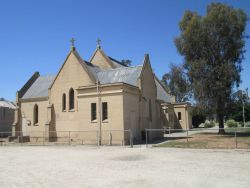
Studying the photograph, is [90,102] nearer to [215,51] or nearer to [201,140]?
[201,140]

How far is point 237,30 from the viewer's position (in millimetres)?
35625

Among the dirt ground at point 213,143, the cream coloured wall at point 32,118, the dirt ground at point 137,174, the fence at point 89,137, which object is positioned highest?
the cream coloured wall at point 32,118

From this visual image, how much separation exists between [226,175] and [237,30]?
28068 millimetres

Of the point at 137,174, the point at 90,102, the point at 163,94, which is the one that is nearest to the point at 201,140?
the point at 90,102

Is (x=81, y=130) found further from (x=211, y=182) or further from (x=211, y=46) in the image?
(x=211, y=182)

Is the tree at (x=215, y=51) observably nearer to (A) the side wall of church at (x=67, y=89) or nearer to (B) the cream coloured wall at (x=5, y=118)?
(A) the side wall of church at (x=67, y=89)

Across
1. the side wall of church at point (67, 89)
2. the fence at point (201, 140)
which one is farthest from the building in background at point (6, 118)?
the fence at point (201, 140)

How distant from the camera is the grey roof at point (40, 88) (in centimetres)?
3984

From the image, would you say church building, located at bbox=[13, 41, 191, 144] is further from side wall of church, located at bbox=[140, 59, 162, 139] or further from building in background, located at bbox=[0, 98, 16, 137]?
building in background, located at bbox=[0, 98, 16, 137]

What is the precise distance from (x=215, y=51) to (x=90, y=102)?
17173 millimetres

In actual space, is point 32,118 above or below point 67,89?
below

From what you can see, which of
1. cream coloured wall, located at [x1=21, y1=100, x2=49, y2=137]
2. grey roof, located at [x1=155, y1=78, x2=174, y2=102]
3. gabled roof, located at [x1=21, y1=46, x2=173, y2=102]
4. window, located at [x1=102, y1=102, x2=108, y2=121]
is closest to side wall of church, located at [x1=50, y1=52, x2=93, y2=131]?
gabled roof, located at [x1=21, y1=46, x2=173, y2=102]

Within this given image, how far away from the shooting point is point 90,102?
1201 inches

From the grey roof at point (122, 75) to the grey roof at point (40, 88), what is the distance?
355 inches
